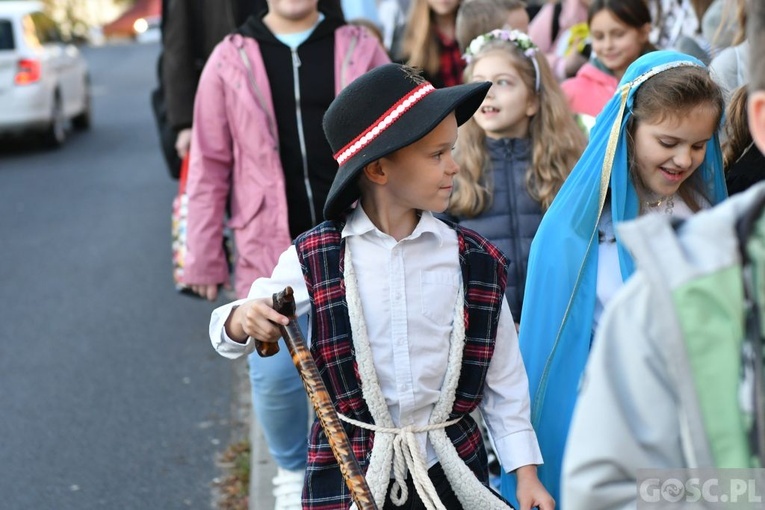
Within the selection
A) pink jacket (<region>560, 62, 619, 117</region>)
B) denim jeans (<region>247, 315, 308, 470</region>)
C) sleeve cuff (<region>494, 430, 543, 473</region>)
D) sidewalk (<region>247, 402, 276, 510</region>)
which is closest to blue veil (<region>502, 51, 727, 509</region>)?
sleeve cuff (<region>494, 430, 543, 473</region>)

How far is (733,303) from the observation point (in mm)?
1566

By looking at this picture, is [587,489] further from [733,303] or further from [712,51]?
[712,51]

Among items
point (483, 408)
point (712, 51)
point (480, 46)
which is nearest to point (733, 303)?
point (483, 408)

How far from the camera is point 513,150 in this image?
415cm

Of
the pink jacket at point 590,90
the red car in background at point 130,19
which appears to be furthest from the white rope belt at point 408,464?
the red car in background at point 130,19

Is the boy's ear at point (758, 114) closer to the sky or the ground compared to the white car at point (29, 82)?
closer to the sky

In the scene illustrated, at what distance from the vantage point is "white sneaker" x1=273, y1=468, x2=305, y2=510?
164 inches

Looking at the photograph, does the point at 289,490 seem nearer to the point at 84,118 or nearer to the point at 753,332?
the point at 753,332

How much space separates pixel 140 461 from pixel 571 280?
2.67 metres

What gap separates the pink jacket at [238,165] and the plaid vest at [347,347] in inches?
54.2

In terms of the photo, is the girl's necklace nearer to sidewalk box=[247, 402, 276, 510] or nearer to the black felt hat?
the black felt hat

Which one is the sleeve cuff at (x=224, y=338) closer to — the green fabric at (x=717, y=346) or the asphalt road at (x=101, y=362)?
the green fabric at (x=717, y=346)

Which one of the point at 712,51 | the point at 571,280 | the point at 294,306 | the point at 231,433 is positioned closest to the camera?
the point at 294,306

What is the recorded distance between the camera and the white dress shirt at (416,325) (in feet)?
8.86
